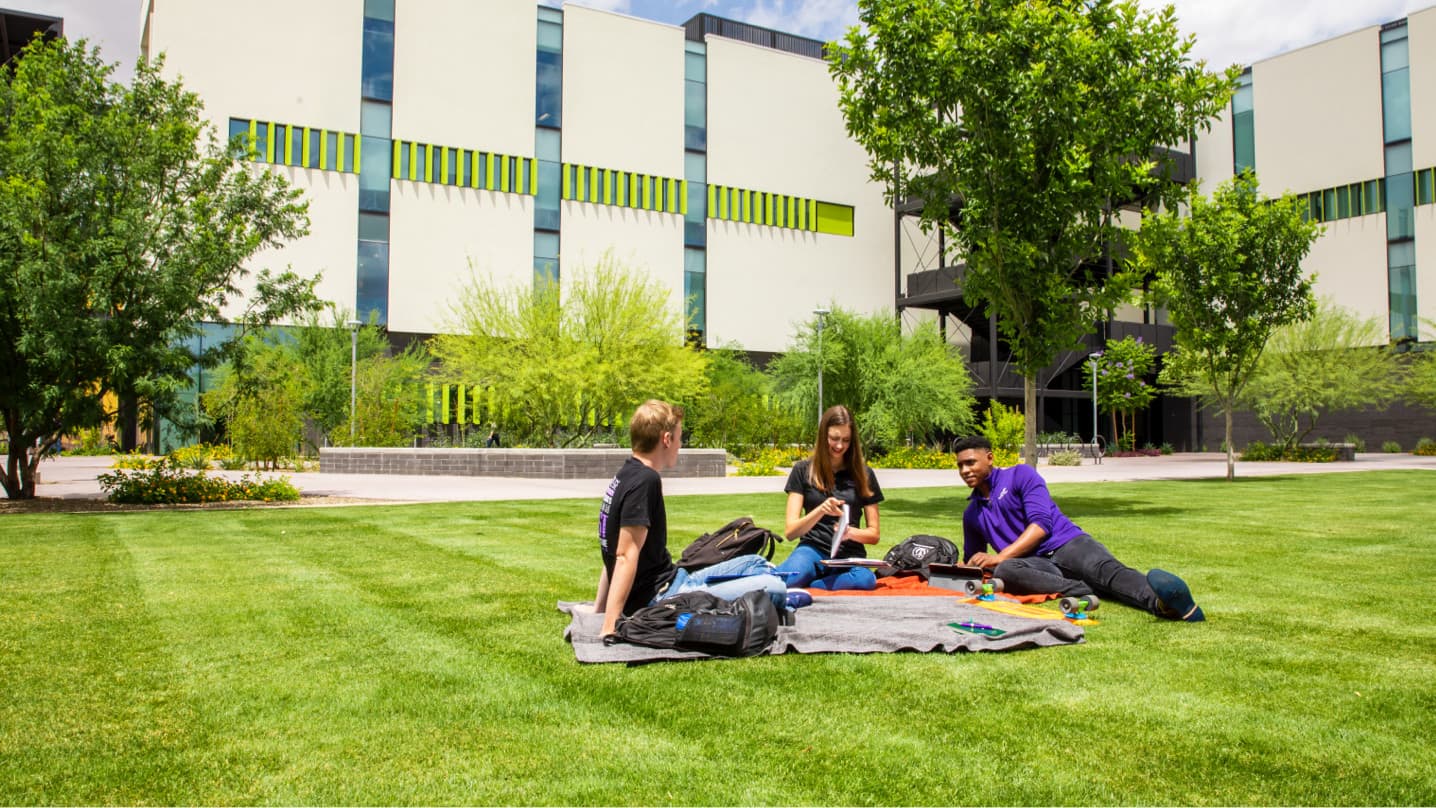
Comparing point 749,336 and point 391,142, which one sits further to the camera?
point 749,336

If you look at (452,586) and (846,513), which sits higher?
(846,513)

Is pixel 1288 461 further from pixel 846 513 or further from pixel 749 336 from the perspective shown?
pixel 846 513

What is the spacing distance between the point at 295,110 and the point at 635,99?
1614 centimetres

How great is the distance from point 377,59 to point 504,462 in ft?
88.6

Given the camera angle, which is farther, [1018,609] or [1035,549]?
[1035,549]

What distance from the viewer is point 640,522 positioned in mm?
5445

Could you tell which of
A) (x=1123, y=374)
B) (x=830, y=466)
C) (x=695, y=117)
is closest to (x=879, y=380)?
(x=1123, y=374)

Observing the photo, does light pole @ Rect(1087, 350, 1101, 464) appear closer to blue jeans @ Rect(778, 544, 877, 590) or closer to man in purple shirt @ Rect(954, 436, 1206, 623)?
man in purple shirt @ Rect(954, 436, 1206, 623)

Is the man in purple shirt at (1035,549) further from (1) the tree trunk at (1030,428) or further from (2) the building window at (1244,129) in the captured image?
(2) the building window at (1244,129)

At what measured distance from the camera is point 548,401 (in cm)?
2914

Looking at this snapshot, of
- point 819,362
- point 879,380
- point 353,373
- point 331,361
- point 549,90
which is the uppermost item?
point 549,90

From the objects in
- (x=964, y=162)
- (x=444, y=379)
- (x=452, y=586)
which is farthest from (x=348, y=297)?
(x=452, y=586)

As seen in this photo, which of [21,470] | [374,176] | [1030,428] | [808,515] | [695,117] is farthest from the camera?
[695,117]

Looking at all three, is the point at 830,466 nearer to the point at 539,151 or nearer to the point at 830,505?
the point at 830,505
